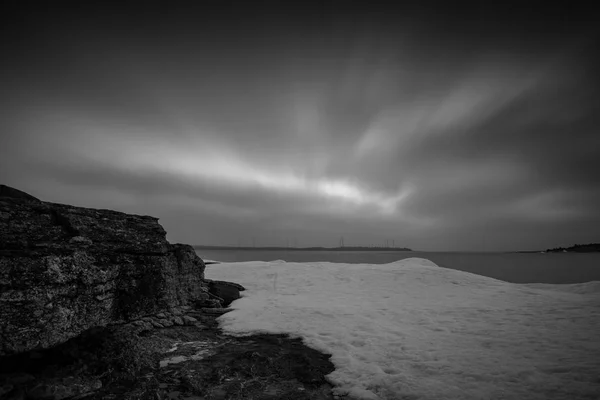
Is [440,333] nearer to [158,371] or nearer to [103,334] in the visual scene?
[158,371]

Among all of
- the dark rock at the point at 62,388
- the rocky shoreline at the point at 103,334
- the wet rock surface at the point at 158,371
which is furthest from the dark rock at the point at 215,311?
the dark rock at the point at 62,388

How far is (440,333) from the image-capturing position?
26.6 ft

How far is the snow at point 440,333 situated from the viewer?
4.99m

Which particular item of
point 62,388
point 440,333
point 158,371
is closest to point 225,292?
point 158,371

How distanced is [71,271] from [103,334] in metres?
1.74

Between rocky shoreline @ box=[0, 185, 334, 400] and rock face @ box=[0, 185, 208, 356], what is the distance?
2 cm

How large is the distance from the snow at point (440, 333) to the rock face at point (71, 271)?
346 cm

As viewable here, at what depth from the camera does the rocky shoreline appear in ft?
15.1

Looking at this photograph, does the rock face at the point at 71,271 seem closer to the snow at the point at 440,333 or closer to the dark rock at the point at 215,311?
the dark rock at the point at 215,311

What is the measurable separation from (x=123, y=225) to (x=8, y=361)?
375 centimetres

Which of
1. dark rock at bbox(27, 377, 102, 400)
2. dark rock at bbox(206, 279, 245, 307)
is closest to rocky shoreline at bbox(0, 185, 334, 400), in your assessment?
dark rock at bbox(27, 377, 102, 400)

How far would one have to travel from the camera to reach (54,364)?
5.12 m

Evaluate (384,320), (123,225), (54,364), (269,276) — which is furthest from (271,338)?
(269,276)

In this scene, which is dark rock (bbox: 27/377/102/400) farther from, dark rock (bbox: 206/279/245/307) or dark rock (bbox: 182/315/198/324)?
dark rock (bbox: 206/279/245/307)
